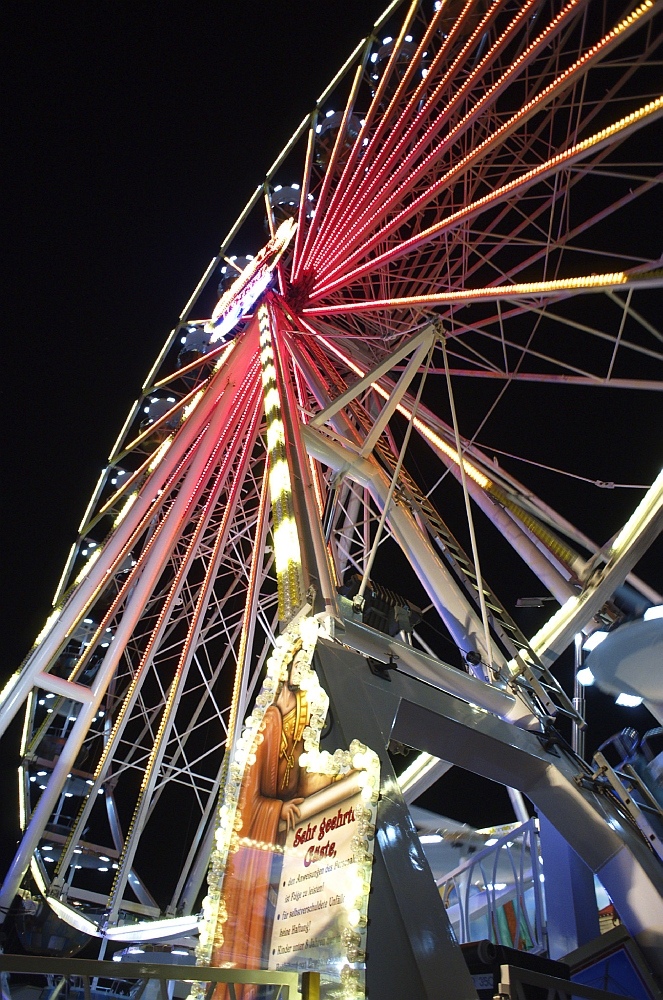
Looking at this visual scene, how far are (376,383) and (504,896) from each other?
791 cm

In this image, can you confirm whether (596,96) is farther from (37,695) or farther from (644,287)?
(37,695)

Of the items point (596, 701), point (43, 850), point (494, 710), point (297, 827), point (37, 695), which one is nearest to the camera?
point (297, 827)

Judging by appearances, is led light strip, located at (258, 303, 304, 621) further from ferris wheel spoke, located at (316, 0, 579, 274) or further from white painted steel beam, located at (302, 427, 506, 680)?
ferris wheel spoke, located at (316, 0, 579, 274)

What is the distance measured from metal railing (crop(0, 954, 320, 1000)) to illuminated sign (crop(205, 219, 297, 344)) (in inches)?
413

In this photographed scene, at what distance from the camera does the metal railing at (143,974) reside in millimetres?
3114

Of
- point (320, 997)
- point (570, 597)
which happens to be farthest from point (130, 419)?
point (320, 997)

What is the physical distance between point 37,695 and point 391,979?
10.8 metres

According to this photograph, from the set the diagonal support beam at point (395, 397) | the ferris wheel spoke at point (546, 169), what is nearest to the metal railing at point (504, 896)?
the diagonal support beam at point (395, 397)

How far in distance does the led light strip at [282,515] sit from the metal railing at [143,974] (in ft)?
9.72

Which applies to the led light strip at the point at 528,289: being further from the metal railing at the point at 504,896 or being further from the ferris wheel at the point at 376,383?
the metal railing at the point at 504,896

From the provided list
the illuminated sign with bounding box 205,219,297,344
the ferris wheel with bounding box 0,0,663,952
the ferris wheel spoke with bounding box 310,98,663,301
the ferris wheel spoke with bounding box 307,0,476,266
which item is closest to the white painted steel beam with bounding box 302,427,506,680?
the ferris wheel with bounding box 0,0,663,952

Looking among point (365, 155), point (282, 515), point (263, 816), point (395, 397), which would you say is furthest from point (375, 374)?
point (263, 816)

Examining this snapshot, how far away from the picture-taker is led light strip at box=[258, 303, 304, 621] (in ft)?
21.1

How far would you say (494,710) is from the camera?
273 inches
